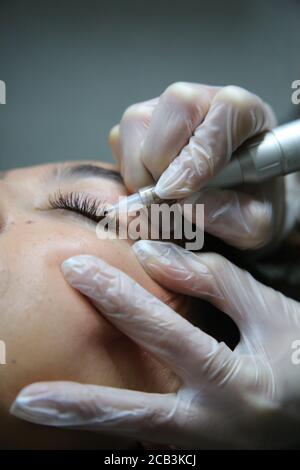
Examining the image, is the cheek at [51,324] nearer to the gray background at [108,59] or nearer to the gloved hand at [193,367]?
the gloved hand at [193,367]

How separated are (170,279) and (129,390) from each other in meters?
0.25

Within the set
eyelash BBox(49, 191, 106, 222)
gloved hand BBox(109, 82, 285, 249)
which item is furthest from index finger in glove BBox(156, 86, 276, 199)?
eyelash BBox(49, 191, 106, 222)

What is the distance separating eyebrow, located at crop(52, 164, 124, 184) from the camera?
1081mm

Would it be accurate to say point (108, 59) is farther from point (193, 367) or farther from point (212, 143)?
point (193, 367)

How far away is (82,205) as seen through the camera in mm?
1020

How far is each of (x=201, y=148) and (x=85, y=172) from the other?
297 millimetres

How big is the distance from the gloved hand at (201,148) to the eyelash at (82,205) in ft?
0.36

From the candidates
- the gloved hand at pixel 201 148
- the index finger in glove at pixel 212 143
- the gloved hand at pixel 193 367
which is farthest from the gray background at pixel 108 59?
the gloved hand at pixel 193 367

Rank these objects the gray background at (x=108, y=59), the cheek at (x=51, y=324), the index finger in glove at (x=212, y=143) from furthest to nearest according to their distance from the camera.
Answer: the gray background at (x=108, y=59) < the index finger in glove at (x=212, y=143) < the cheek at (x=51, y=324)

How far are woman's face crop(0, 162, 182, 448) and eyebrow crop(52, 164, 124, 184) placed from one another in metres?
0.07

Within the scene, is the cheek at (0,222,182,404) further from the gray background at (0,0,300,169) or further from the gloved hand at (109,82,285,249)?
the gray background at (0,0,300,169)

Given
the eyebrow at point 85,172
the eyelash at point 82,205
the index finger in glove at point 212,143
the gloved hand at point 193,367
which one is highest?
the index finger in glove at point 212,143

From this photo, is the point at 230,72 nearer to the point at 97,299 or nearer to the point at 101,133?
the point at 101,133

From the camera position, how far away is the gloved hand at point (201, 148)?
39.6 inches
